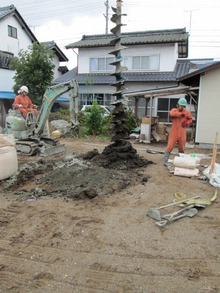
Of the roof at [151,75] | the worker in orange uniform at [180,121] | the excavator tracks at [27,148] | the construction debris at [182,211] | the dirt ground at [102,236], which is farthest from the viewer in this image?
the roof at [151,75]

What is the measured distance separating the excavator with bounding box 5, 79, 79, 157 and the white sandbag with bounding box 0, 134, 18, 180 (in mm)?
2398

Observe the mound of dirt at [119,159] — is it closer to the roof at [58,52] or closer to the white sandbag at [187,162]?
the white sandbag at [187,162]

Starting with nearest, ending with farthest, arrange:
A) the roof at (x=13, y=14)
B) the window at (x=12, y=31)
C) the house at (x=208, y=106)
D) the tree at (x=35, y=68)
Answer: the house at (x=208, y=106)
the tree at (x=35, y=68)
the roof at (x=13, y=14)
the window at (x=12, y=31)

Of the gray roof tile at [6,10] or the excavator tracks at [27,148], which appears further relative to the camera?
the gray roof tile at [6,10]

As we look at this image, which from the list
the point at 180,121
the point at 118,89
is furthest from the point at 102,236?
the point at 118,89

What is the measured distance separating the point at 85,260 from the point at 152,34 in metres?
19.1

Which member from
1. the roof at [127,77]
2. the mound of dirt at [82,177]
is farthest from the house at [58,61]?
the mound of dirt at [82,177]

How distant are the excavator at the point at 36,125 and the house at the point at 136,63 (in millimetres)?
8566

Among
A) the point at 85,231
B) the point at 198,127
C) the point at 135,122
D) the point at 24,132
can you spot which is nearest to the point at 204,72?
the point at 198,127

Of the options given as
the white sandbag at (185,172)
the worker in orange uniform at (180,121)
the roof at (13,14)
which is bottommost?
the white sandbag at (185,172)

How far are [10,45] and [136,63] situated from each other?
1125 cm

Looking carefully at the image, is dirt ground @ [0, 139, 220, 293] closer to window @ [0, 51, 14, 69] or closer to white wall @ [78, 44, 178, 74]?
white wall @ [78, 44, 178, 74]

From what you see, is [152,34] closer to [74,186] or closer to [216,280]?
[74,186]

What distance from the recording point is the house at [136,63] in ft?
58.5
